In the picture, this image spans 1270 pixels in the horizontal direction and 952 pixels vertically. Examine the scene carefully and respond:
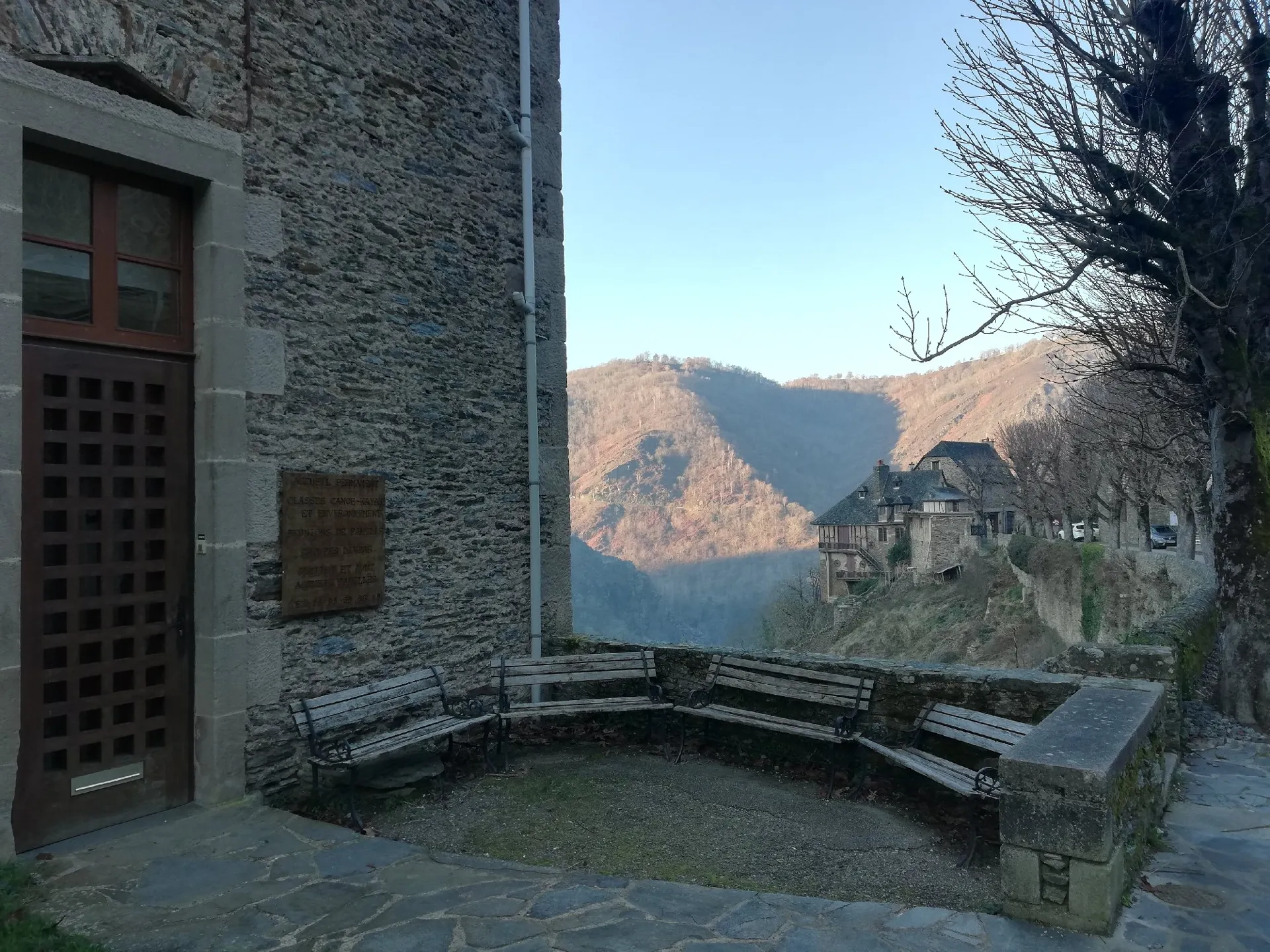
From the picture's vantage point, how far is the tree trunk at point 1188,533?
20.2 metres

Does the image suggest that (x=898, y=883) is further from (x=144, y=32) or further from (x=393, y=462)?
(x=144, y=32)

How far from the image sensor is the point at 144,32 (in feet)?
14.6

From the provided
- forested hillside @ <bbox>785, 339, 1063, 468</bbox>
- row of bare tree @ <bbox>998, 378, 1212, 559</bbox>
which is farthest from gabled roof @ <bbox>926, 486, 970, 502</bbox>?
forested hillside @ <bbox>785, 339, 1063, 468</bbox>

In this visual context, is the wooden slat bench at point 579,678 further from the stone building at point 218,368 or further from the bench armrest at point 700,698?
the stone building at point 218,368

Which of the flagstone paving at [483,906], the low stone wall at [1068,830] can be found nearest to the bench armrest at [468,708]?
the flagstone paving at [483,906]

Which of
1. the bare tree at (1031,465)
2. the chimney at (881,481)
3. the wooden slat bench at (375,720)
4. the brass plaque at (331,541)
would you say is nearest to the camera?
the wooden slat bench at (375,720)

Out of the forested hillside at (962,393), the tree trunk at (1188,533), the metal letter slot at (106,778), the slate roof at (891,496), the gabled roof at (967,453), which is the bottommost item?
the metal letter slot at (106,778)

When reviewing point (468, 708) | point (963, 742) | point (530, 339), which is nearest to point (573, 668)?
point (468, 708)

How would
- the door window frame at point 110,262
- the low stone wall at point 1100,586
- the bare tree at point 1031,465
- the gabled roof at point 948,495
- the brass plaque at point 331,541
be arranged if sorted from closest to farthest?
1. the door window frame at point 110,262
2. the brass plaque at point 331,541
3. the low stone wall at point 1100,586
4. the bare tree at point 1031,465
5. the gabled roof at point 948,495

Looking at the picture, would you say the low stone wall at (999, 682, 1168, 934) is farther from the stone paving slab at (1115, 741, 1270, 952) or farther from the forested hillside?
the forested hillside

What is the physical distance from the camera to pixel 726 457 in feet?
345

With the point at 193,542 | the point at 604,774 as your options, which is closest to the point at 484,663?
the point at 604,774

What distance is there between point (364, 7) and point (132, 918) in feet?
18.6

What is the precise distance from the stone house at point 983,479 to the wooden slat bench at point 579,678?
115ft
